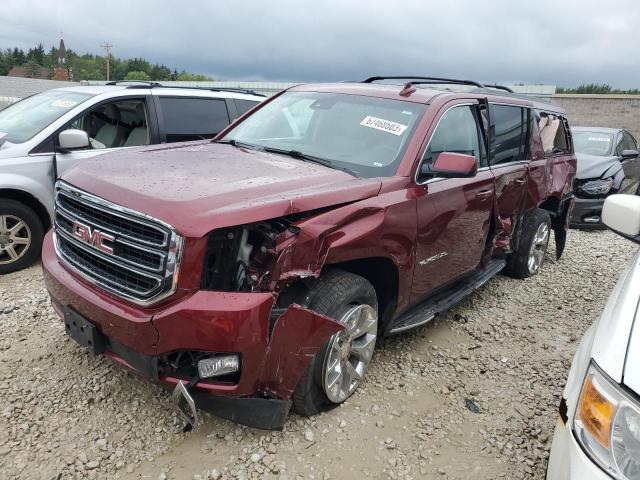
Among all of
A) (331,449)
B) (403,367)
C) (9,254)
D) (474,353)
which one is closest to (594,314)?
(474,353)

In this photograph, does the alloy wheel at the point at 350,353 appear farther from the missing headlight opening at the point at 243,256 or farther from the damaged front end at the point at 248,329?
the missing headlight opening at the point at 243,256

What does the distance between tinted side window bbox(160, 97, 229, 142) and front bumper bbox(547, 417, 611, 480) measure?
4979mm

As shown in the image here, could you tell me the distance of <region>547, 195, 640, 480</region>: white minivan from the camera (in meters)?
1.48

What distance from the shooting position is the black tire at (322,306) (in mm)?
2678

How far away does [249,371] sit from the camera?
7.80ft

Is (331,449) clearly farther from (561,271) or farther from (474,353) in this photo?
(561,271)

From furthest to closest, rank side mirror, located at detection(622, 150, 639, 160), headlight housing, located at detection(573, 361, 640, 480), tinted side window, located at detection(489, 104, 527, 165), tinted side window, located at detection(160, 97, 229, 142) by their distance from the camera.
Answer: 1. side mirror, located at detection(622, 150, 639, 160)
2. tinted side window, located at detection(160, 97, 229, 142)
3. tinted side window, located at detection(489, 104, 527, 165)
4. headlight housing, located at detection(573, 361, 640, 480)

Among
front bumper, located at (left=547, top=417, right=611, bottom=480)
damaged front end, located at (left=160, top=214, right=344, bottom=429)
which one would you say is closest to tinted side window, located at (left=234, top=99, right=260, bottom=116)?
damaged front end, located at (left=160, top=214, right=344, bottom=429)

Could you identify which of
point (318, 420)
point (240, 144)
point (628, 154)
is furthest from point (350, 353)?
point (628, 154)

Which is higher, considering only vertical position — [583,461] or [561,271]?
[583,461]

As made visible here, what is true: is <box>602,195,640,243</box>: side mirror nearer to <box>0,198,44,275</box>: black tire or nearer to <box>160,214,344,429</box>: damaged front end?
<box>160,214,344,429</box>: damaged front end

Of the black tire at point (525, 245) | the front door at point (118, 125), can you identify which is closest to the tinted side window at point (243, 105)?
the front door at point (118, 125)

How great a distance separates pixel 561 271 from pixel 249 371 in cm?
504

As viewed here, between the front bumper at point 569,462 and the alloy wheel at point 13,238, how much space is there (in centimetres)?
479
